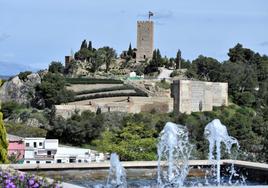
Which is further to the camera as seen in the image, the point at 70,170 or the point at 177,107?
the point at 177,107

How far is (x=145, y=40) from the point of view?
7138cm

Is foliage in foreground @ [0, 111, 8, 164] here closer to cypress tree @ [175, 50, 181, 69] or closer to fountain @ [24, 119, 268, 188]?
fountain @ [24, 119, 268, 188]

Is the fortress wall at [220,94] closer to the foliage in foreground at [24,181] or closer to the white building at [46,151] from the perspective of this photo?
the white building at [46,151]

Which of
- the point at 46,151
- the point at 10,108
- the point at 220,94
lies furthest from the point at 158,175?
the point at 220,94

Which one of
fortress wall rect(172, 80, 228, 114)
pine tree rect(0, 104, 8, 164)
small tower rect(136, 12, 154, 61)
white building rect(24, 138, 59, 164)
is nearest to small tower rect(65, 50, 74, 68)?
small tower rect(136, 12, 154, 61)

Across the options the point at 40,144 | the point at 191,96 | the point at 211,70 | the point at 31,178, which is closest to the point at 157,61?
the point at 211,70

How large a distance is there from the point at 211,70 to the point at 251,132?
17.6 m

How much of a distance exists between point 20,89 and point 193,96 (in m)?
15.0

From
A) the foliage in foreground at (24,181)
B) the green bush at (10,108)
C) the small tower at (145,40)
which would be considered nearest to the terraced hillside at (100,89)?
the green bush at (10,108)

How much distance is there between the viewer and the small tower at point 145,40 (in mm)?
70125

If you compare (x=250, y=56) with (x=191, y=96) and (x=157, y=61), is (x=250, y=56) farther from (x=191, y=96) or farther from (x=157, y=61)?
(x=191, y=96)

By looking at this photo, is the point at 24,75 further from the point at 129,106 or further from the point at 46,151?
the point at 46,151

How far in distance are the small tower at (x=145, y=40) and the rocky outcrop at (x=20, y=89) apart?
613 inches

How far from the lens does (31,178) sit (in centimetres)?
501
